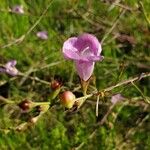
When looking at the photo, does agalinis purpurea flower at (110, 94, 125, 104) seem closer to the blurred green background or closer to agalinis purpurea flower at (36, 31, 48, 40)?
the blurred green background

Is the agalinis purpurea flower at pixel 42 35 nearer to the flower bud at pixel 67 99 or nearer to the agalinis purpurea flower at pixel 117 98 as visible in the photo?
the agalinis purpurea flower at pixel 117 98

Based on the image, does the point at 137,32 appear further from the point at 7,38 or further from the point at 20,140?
the point at 20,140

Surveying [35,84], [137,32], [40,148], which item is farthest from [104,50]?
[40,148]

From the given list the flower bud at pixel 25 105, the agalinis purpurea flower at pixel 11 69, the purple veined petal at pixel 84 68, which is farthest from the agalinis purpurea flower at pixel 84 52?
the agalinis purpurea flower at pixel 11 69

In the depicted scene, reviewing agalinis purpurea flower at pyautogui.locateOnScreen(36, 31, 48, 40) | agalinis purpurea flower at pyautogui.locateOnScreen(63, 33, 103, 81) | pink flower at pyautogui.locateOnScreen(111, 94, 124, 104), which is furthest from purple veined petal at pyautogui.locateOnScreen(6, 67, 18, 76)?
agalinis purpurea flower at pyautogui.locateOnScreen(63, 33, 103, 81)

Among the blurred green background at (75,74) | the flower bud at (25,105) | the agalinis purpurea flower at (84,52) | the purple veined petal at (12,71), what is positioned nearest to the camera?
the flower bud at (25,105)

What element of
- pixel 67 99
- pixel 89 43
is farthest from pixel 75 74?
pixel 67 99
